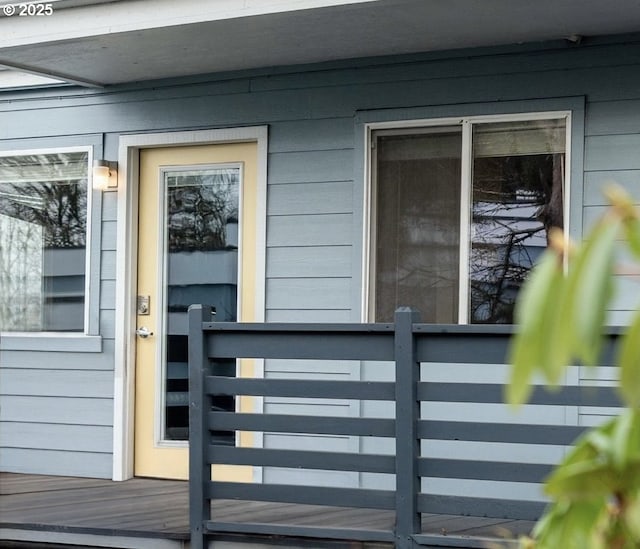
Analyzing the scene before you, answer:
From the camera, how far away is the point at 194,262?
6.08 metres

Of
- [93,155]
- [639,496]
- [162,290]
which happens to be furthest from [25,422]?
[639,496]

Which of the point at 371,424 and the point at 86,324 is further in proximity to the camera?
the point at 86,324

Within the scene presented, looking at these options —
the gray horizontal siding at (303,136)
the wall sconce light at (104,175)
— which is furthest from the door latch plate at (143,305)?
the wall sconce light at (104,175)

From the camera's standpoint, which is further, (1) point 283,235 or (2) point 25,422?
(2) point 25,422

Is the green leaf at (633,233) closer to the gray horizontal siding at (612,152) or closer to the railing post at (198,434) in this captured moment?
the railing post at (198,434)

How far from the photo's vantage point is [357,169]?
5.51 m

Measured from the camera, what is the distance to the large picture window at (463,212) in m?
5.14

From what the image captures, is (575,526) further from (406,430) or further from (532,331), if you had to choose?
(406,430)

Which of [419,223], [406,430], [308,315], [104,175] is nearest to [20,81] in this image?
[104,175]

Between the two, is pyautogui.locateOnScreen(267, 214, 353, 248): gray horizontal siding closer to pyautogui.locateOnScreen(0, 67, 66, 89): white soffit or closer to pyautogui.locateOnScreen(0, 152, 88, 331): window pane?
pyautogui.locateOnScreen(0, 152, 88, 331): window pane

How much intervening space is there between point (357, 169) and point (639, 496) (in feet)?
15.6

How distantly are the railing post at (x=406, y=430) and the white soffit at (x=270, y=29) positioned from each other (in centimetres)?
136

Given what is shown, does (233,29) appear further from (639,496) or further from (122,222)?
(639,496)

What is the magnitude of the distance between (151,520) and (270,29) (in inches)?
90.0
